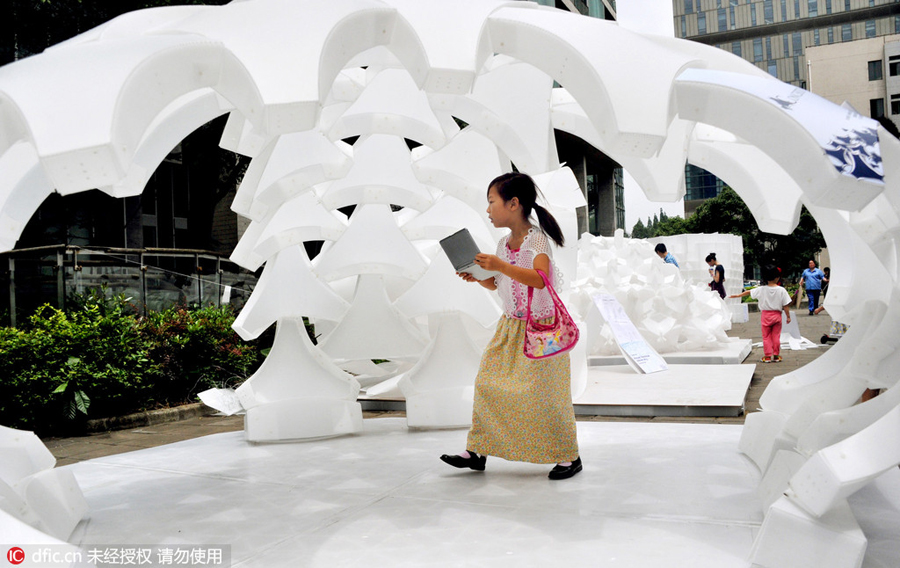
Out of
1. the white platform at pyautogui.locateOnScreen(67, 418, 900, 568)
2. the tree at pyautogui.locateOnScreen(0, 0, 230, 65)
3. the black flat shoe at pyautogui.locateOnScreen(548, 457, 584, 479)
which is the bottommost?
the white platform at pyautogui.locateOnScreen(67, 418, 900, 568)

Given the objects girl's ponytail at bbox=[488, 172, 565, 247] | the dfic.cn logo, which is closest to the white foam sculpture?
the dfic.cn logo

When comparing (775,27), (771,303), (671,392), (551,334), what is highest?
(775,27)

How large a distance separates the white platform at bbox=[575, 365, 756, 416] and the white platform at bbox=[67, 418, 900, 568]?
1296 millimetres

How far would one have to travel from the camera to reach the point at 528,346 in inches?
174

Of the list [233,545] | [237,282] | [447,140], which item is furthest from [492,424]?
[237,282]

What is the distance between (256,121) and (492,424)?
229 centimetres

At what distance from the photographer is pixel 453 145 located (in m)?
5.99

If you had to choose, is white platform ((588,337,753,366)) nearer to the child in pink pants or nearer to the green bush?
the child in pink pants

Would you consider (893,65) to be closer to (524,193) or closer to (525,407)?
(524,193)

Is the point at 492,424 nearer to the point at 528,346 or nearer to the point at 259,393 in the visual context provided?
the point at 528,346

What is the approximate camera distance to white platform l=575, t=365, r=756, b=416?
7.13 meters

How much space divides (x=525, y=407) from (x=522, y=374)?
7.8 inches

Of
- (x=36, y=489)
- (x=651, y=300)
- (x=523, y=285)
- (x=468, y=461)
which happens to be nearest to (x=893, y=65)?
(x=651, y=300)

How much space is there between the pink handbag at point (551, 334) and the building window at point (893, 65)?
196 ft
